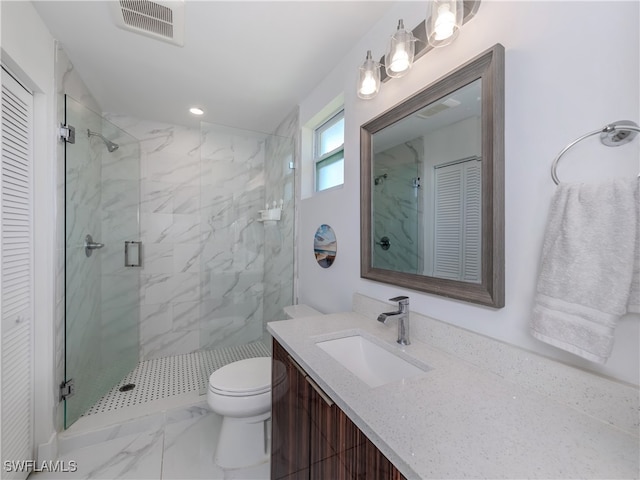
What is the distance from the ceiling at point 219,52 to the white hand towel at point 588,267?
1311 millimetres

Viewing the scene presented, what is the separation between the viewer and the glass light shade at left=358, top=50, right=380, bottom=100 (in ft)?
4.23

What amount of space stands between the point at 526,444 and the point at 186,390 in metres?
2.32

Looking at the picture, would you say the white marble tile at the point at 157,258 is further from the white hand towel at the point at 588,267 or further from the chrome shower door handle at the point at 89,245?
the white hand towel at the point at 588,267

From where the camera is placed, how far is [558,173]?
0.75 meters

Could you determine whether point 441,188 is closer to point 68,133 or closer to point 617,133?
point 617,133

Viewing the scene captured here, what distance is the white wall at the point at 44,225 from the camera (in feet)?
4.83

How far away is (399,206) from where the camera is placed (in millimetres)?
1342

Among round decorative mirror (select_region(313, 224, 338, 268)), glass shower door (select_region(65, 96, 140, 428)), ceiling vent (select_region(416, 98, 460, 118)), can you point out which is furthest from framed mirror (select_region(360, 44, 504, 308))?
glass shower door (select_region(65, 96, 140, 428))

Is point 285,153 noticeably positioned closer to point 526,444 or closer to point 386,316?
point 386,316

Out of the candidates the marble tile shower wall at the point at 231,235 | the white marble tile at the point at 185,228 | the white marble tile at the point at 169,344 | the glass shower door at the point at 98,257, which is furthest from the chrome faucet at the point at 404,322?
the white marble tile at the point at 169,344

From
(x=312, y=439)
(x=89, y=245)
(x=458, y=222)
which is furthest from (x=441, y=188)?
(x=89, y=245)

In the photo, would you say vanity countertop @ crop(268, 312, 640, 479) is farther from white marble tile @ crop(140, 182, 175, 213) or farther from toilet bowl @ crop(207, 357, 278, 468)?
white marble tile @ crop(140, 182, 175, 213)

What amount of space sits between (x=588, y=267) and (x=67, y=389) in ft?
8.44

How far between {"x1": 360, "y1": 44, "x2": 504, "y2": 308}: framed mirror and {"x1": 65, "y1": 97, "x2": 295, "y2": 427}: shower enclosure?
1137 millimetres
